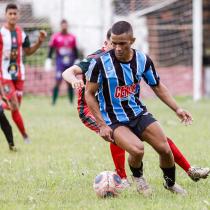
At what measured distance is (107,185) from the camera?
672 cm

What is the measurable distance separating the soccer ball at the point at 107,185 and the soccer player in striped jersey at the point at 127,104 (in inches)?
6.9

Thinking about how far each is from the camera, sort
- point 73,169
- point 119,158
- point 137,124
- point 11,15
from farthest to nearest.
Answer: point 11,15 < point 73,169 < point 119,158 < point 137,124

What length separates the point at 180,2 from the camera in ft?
71.4

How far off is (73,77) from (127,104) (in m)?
0.53

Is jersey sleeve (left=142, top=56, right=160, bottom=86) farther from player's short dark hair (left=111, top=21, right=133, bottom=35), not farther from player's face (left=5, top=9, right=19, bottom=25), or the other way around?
player's face (left=5, top=9, right=19, bottom=25)

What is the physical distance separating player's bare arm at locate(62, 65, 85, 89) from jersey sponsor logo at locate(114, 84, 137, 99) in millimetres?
322

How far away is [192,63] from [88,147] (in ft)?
38.7

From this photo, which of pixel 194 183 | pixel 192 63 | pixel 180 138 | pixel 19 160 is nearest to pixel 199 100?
pixel 192 63

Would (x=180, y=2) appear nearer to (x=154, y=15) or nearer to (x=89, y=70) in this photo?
(x=154, y=15)

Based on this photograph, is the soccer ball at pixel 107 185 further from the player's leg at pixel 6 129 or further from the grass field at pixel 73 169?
the player's leg at pixel 6 129

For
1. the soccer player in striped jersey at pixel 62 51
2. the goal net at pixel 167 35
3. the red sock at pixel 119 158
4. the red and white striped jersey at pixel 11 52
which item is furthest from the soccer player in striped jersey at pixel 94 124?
the goal net at pixel 167 35

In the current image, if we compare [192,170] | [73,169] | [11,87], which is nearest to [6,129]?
[11,87]

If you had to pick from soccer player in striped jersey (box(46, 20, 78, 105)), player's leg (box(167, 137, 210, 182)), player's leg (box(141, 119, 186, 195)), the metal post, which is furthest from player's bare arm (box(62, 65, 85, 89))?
the metal post

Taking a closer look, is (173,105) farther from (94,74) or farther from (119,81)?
(94,74)
